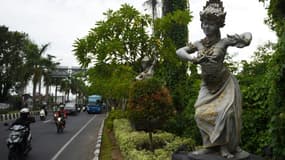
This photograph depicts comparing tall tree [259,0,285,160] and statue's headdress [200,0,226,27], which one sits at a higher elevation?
statue's headdress [200,0,226,27]

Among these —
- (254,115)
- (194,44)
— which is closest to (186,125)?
(254,115)

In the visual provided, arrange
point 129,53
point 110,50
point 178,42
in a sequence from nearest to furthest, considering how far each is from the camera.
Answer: point 110,50 → point 129,53 → point 178,42

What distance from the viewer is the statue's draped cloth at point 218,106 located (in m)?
5.64

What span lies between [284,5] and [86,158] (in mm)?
6928

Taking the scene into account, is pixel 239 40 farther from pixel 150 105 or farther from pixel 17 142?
pixel 17 142

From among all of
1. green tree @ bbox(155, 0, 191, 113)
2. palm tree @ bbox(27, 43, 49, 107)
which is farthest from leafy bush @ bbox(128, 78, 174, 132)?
palm tree @ bbox(27, 43, 49, 107)

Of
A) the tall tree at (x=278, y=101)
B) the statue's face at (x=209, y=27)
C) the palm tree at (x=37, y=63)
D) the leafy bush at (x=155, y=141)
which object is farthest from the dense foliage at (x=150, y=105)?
the palm tree at (x=37, y=63)

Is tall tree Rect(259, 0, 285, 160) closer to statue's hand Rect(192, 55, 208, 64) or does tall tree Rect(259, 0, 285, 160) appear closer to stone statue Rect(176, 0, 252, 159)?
stone statue Rect(176, 0, 252, 159)

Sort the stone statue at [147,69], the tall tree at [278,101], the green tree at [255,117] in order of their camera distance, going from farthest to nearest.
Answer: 1. the stone statue at [147,69]
2. the green tree at [255,117]
3. the tall tree at [278,101]

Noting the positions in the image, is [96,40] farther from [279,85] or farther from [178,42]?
[279,85]

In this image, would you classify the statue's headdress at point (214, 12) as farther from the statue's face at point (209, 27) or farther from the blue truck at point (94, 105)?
the blue truck at point (94, 105)

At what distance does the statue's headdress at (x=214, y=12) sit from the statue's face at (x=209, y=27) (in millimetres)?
42

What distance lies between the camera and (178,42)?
18.5 metres

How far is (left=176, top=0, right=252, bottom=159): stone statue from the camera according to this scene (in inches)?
223
